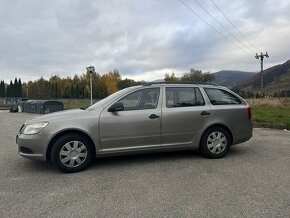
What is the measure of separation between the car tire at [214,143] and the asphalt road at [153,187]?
17 cm

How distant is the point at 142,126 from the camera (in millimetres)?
5535

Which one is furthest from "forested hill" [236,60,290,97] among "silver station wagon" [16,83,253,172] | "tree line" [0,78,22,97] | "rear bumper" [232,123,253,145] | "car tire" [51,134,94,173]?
"car tire" [51,134,94,173]

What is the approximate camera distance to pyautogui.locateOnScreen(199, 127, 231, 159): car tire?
6.04 metres

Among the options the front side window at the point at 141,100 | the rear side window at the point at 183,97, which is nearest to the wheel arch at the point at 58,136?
the front side window at the point at 141,100

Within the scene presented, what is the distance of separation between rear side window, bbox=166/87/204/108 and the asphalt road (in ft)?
3.69

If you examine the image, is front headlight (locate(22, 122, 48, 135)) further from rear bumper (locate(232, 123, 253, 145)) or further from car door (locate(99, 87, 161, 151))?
rear bumper (locate(232, 123, 253, 145))

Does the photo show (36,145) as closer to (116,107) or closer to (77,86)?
(116,107)

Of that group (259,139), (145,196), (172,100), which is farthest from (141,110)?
(259,139)

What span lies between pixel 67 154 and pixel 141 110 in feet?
5.12

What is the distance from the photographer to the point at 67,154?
16.9 ft

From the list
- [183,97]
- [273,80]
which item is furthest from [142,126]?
[273,80]

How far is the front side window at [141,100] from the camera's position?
5621 millimetres

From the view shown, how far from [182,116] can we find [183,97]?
1.45 ft

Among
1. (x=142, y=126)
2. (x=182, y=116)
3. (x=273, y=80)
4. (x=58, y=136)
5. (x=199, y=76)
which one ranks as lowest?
(x=58, y=136)
